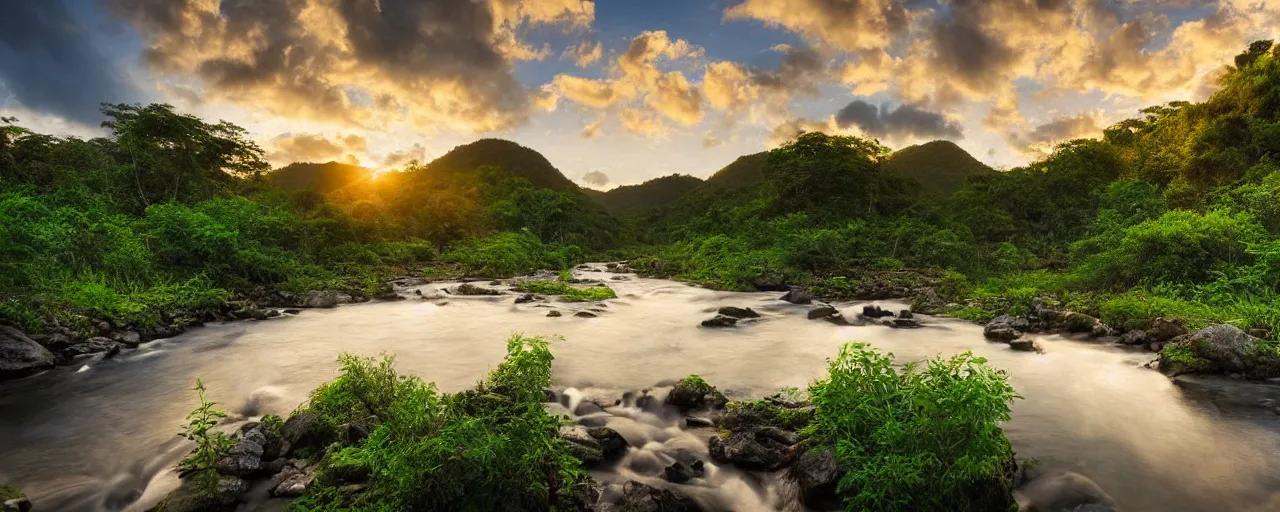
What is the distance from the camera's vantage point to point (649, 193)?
6127 inches

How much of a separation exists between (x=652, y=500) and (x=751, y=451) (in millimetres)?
1785

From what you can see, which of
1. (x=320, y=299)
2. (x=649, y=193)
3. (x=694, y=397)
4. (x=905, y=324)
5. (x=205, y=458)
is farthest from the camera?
(x=649, y=193)

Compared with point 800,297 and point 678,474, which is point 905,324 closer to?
point 800,297

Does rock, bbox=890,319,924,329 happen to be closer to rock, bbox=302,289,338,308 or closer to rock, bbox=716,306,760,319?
rock, bbox=716,306,760,319

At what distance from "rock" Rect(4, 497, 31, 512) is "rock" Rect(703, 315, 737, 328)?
13.7 meters

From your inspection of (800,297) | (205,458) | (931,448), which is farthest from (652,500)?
(800,297)

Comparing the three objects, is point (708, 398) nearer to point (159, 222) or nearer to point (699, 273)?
point (159, 222)

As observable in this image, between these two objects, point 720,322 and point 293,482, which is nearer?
point 293,482

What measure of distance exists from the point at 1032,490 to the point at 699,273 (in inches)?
972

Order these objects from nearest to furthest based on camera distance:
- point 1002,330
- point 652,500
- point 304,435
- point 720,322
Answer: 1. point 652,500
2. point 304,435
3. point 1002,330
4. point 720,322

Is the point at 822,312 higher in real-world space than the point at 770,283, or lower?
lower

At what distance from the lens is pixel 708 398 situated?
847cm

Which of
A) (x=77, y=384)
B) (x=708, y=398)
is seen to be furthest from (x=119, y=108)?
(x=708, y=398)

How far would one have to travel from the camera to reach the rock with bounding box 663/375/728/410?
8344mm
